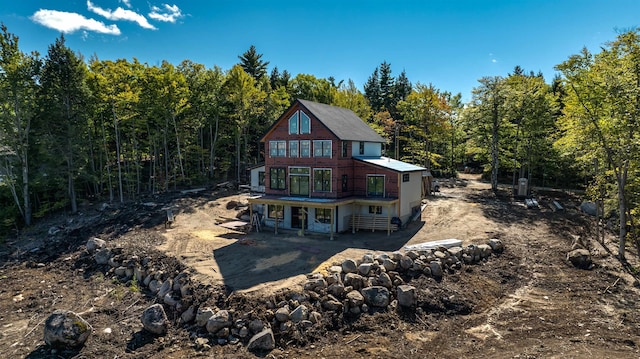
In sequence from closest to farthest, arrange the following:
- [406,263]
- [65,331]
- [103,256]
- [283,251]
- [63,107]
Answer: [65,331], [406,263], [283,251], [103,256], [63,107]

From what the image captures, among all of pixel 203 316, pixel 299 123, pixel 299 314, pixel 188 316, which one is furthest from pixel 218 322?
pixel 299 123

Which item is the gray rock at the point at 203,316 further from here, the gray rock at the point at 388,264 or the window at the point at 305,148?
the window at the point at 305,148

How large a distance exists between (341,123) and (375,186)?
5.23 metres

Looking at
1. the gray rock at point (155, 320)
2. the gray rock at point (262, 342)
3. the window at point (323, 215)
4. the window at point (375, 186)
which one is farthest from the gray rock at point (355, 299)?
the window at point (375, 186)

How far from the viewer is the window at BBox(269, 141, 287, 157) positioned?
80.2ft

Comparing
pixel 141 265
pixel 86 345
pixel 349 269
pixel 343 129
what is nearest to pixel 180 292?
pixel 86 345

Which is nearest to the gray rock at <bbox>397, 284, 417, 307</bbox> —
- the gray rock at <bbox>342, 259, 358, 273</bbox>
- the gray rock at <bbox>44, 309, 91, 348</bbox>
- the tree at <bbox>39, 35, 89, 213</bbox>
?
the gray rock at <bbox>342, 259, 358, 273</bbox>

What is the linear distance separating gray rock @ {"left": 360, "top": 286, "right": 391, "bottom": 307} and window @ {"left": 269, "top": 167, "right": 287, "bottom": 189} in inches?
480

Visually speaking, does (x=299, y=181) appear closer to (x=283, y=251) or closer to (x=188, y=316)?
(x=283, y=251)

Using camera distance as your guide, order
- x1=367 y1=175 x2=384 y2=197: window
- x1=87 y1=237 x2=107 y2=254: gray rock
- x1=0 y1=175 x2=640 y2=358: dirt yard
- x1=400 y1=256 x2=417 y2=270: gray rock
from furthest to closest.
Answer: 1. x1=367 y1=175 x2=384 y2=197: window
2. x1=87 y1=237 x2=107 y2=254: gray rock
3. x1=400 y1=256 x2=417 y2=270: gray rock
4. x1=0 y1=175 x2=640 y2=358: dirt yard

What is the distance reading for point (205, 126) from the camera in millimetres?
40844

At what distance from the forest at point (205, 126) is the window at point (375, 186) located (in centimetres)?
774

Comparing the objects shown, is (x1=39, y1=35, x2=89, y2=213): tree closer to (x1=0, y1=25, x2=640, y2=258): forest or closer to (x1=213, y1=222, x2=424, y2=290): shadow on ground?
Result: (x1=0, y1=25, x2=640, y2=258): forest

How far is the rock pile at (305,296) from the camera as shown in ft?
39.6
